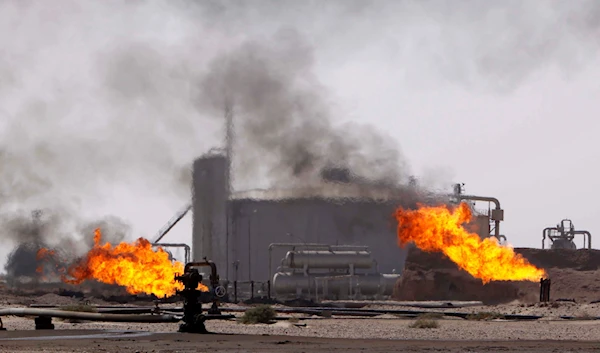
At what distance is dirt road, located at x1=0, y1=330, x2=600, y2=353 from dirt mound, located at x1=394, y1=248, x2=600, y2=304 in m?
39.9

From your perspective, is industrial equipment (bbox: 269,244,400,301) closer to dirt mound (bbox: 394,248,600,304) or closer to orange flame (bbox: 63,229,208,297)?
dirt mound (bbox: 394,248,600,304)

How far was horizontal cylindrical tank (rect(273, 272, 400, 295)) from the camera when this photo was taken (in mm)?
78438

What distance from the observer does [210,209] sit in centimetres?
8444

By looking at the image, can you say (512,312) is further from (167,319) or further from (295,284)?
(295,284)

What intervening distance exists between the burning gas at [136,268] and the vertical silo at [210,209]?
533 inches

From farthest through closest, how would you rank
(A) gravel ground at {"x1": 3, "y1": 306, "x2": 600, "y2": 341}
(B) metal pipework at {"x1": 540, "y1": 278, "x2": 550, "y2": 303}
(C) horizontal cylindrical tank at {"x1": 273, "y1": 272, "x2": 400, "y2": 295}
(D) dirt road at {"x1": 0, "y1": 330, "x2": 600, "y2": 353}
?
(C) horizontal cylindrical tank at {"x1": 273, "y1": 272, "x2": 400, "y2": 295} < (B) metal pipework at {"x1": 540, "y1": 278, "x2": 550, "y2": 303} < (A) gravel ground at {"x1": 3, "y1": 306, "x2": 600, "y2": 341} < (D) dirt road at {"x1": 0, "y1": 330, "x2": 600, "y2": 353}

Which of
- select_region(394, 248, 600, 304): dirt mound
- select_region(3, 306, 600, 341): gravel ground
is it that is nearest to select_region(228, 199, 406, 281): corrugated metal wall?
select_region(394, 248, 600, 304): dirt mound

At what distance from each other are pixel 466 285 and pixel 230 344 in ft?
153

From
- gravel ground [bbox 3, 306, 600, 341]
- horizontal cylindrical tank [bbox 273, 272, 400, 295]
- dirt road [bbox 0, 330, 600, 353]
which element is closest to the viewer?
dirt road [bbox 0, 330, 600, 353]

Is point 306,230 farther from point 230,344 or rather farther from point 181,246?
point 230,344

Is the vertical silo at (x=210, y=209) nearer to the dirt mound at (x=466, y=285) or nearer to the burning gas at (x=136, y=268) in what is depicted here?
the burning gas at (x=136, y=268)

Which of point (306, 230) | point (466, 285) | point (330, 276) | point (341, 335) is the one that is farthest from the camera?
point (306, 230)

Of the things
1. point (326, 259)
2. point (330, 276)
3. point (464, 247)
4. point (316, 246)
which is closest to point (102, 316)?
point (464, 247)

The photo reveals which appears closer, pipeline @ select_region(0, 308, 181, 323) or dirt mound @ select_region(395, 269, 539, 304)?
pipeline @ select_region(0, 308, 181, 323)
